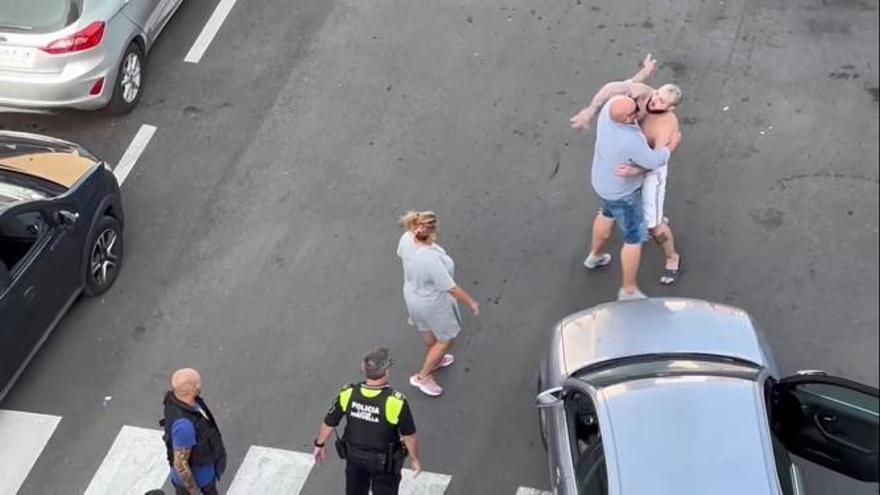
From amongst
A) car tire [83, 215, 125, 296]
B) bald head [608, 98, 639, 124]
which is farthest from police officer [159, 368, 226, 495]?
bald head [608, 98, 639, 124]

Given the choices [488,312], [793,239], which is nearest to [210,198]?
[488,312]

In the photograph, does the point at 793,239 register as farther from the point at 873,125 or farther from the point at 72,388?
the point at 72,388

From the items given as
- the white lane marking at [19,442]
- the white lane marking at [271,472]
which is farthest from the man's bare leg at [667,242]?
the white lane marking at [19,442]

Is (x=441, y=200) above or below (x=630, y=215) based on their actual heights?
below

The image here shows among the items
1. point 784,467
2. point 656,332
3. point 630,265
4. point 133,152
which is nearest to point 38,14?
point 133,152

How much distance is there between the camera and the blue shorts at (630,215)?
939cm

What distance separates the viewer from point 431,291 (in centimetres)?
877

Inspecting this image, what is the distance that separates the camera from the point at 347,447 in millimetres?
7906

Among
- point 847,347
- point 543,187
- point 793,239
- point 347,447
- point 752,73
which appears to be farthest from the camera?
point 752,73

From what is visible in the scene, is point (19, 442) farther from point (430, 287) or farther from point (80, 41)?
point (80, 41)

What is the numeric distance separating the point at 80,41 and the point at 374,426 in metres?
5.66

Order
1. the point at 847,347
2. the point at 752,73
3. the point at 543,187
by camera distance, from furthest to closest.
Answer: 1. the point at 752,73
2. the point at 543,187
3. the point at 847,347

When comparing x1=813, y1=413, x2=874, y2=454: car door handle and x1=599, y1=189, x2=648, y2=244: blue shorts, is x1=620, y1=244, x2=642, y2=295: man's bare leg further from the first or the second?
x1=813, y1=413, x2=874, y2=454: car door handle

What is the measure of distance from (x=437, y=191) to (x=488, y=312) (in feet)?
4.93
